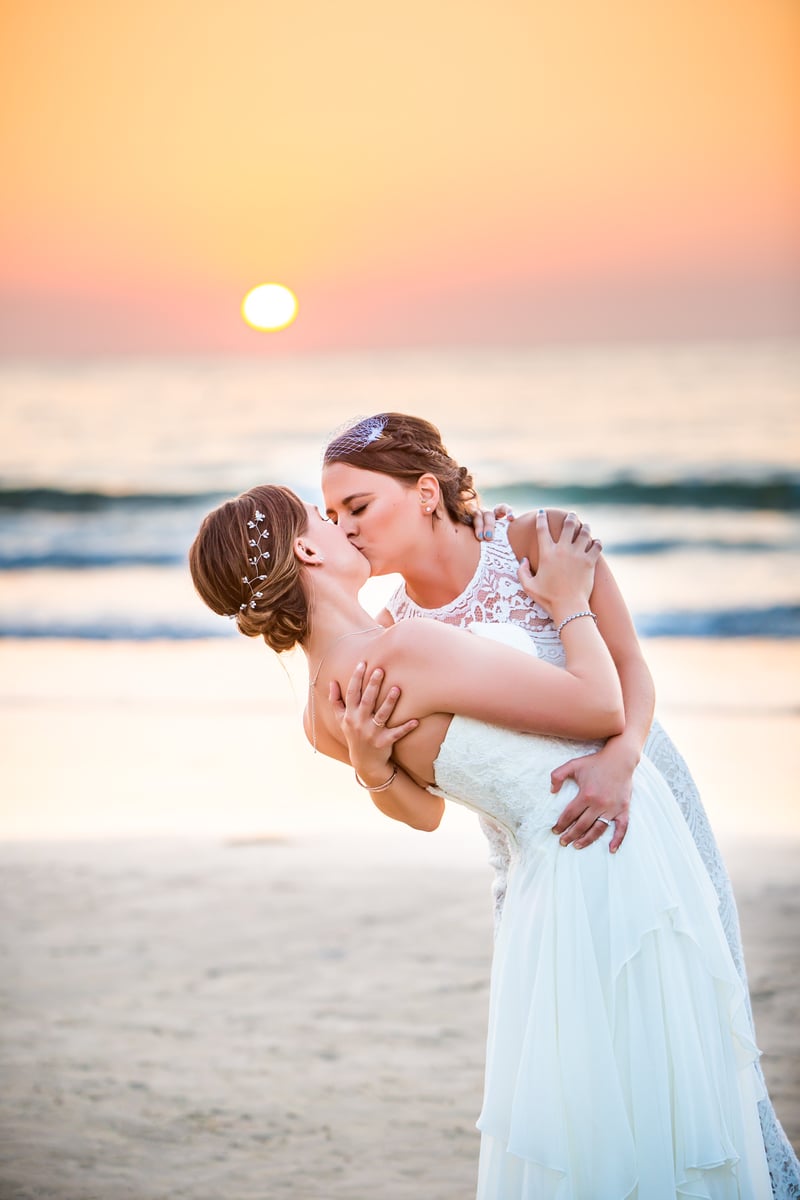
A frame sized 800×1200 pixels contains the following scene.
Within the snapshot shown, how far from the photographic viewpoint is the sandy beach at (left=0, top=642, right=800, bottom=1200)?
4297 mm

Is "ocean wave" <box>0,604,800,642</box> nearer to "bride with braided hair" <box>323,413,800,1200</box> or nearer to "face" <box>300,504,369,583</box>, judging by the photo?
"bride with braided hair" <box>323,413,800,1200</box>

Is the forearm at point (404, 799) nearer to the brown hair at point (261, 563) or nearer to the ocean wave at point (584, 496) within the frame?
the brown hair at point (261, 563)

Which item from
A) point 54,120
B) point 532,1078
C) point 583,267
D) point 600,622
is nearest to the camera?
point 532,1078

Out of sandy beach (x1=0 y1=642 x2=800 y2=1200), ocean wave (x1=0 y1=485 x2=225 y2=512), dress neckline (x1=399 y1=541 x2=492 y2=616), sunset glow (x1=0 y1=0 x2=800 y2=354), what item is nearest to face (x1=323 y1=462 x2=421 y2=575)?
dress neckline (x1=399 y1=541 x2=492 y2=616)

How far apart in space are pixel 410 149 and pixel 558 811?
52.7ft

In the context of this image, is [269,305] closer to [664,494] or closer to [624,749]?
[664,494]

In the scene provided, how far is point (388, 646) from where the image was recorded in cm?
267

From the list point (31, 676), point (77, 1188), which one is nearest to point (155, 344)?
point (31, 676)

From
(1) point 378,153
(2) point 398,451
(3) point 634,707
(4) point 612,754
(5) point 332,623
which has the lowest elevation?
(4) point 612,754

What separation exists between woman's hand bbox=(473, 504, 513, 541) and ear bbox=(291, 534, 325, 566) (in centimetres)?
58

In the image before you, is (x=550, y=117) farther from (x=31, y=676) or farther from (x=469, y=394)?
(x=31, y=676)

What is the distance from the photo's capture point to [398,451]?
325 cm

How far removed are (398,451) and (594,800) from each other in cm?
107

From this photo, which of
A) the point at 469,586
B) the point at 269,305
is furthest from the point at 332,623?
the point at 269,305
